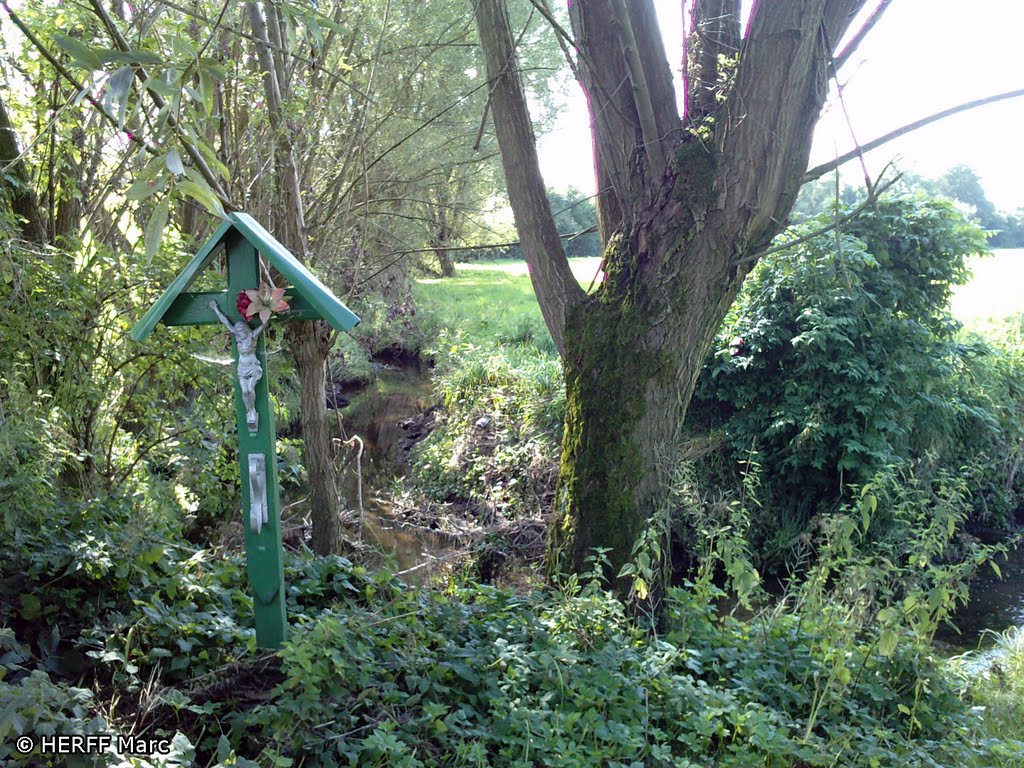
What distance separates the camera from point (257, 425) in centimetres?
321

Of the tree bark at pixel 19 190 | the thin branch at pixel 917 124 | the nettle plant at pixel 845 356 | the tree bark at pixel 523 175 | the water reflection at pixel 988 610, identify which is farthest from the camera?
the nettle plant at pixel 845 356

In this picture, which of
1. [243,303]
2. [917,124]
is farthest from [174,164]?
[917,124]

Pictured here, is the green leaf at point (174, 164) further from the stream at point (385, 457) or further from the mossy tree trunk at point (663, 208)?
the stream at point (385, 457)

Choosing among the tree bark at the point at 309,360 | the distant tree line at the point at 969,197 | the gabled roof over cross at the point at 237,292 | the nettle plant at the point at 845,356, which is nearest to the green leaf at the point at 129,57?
the gabled roof over cross at the point at 237,292

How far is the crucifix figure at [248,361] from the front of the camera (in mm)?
3150

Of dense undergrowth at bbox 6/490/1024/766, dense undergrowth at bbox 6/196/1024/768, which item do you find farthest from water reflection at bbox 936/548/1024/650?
dense undergrowth at bbox 6/490/1024/766

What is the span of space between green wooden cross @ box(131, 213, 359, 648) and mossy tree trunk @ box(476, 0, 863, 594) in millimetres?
Result: 2143

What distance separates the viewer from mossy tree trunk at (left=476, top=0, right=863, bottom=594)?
464 centimetres

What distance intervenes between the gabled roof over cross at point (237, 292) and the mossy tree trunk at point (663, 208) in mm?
2246

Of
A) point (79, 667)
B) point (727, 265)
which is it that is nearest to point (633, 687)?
point (79, 667)

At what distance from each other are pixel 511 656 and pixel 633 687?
0.57 m

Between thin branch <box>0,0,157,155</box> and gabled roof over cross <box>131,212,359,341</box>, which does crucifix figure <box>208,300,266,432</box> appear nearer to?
gabled roof over cross <box>131,212,359,341</box>

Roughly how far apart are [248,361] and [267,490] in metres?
0.53

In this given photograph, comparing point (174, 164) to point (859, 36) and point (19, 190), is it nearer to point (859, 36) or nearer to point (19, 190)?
point (19, 190)
